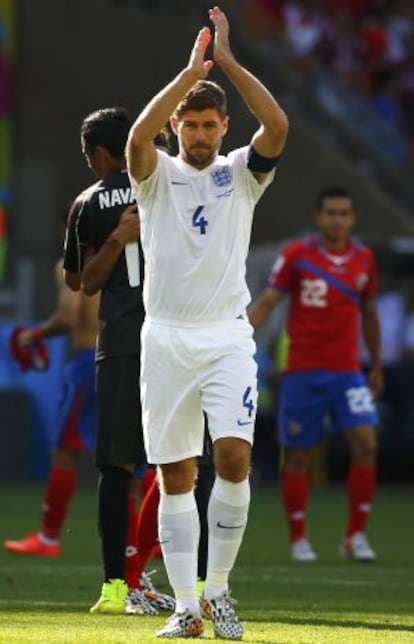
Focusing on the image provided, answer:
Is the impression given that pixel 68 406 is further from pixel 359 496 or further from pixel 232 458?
pixel 232 458

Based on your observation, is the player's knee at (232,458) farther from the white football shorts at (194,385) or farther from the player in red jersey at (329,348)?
the player in red jersey at (329,348)

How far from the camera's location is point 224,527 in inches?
338

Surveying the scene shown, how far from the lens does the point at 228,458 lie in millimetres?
8469

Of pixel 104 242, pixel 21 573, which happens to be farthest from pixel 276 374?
pixel 104 242

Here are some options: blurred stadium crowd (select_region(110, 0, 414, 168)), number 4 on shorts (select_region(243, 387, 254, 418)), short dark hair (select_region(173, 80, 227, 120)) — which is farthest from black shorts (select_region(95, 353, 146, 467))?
blurred stadium crowd (select_region(110, 0, 414, 168))

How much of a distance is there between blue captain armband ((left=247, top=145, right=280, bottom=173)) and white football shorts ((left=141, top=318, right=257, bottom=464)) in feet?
1.97

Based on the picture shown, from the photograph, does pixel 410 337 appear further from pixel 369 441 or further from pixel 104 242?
pixel 104 242

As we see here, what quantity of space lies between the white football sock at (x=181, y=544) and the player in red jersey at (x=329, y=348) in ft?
17.0

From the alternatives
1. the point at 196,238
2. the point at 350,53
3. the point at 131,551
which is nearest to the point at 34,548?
the point at 131,551

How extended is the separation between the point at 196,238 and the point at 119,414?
1.31m

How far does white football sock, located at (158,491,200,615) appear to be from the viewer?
8484 mm

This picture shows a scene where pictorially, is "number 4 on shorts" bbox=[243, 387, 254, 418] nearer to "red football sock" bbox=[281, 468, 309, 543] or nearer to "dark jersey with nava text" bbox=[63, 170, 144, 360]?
"dark jersey with nava text" bbox=[63, 170, 144, 360]

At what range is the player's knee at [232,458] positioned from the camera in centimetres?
845

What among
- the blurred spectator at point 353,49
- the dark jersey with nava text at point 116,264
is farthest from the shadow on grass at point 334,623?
the blurred spectator at point 353,49
